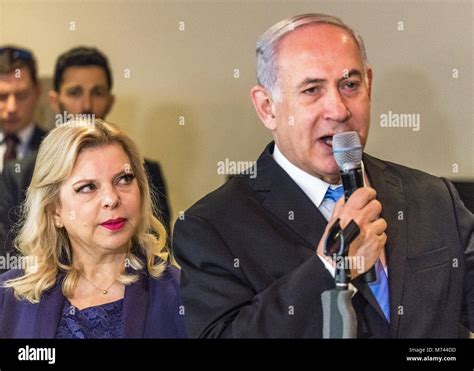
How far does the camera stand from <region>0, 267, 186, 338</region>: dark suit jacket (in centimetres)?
307

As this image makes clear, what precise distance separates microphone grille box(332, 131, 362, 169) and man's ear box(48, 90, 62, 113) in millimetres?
904

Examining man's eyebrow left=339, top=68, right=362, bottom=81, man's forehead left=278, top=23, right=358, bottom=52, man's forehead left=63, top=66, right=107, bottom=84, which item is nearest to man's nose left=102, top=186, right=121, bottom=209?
man's forehead left=63, top=66, right=107, bottom=84

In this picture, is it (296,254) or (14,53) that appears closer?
(296,254)

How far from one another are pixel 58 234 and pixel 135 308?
336 mm

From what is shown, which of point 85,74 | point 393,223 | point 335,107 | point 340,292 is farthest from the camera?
point 85,74

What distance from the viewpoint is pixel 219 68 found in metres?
3.14

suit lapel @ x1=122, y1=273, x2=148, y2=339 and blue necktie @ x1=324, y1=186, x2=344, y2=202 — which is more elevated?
blue necktie @ x1=324, y1=186, x2=344, y2=202

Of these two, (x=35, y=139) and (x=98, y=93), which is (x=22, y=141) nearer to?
(x=35, y=139)

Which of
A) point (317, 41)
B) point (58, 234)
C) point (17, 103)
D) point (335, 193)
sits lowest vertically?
point (58, 234)

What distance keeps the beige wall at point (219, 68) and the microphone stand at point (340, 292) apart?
0.58 meters

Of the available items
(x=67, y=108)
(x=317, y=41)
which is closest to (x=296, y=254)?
(x=317, y=41)

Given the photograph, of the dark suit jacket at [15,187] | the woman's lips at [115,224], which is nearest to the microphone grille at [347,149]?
the dark suit jacket at [15,187]

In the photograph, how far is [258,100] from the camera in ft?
10.1

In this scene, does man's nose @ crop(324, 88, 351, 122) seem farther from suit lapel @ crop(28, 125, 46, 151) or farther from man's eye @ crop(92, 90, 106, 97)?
suit lapel @ crop(28, 125, 46, 151)
